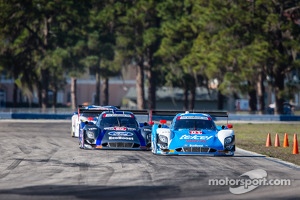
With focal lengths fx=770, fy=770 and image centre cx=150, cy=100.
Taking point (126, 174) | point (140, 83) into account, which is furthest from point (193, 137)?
point (140, 83)

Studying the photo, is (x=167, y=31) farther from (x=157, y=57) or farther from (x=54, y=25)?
(x=54, y=25)

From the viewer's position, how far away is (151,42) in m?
71.9

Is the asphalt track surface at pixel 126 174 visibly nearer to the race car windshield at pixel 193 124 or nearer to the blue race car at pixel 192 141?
the blue race car at pixel 192 141

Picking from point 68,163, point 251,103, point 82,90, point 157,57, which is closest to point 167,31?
point 157,57

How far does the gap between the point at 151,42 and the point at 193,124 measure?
47.7m

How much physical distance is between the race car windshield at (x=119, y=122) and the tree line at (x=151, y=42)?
1456 inches

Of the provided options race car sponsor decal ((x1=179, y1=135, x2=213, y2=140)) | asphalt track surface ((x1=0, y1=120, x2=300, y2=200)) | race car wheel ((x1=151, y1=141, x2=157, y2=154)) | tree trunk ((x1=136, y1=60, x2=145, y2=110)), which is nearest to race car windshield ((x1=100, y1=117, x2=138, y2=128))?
asphalt track surface ((x1=0, y1=120, x2=300, y2=200))

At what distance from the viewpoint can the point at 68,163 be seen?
67.0 ft

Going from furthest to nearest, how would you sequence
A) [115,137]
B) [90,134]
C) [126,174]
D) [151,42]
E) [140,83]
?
[140,83], [151,42], [90,134], [115,137], [126,174]

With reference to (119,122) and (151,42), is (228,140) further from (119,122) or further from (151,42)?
(151,42)

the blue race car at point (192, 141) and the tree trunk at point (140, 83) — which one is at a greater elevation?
the tree trunk at point (140, 83)

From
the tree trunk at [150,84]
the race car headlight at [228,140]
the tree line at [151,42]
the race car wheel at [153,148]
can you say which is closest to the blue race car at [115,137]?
the race car wheel at [153,148]

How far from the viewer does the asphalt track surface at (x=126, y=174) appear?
14164 millimetres

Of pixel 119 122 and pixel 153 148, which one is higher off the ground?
pixel 119 122
